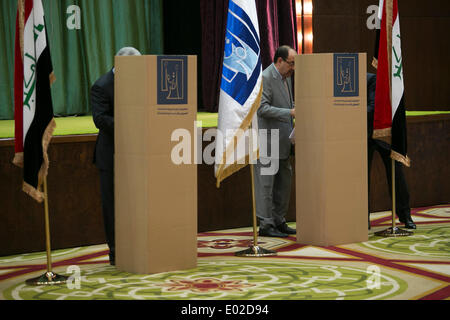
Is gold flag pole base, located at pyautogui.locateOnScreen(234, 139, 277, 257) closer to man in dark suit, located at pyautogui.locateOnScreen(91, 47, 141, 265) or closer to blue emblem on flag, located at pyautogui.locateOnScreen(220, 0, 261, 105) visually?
blue emblem on flag, located at pyautogui.locateOnScreen(220, 0, 261, 105)

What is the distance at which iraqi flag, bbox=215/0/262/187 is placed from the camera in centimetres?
548

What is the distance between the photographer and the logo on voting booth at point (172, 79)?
4.93 meters

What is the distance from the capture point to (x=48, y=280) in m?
4.83

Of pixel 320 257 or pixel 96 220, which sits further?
pixel 96 220

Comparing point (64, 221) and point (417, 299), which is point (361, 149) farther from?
point (64, 221)

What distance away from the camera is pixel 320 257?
5539 millimetres

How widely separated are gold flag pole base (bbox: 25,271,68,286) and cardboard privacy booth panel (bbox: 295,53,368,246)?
1.97 m

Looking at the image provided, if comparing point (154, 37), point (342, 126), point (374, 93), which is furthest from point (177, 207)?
point (154, 37)

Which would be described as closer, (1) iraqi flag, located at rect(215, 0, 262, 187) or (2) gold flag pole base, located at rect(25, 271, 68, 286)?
(2) gold flag pole base, located at rect(25, 271, 68, 286)

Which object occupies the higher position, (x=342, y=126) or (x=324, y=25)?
(x=324, y=25)

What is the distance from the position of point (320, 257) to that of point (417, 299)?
4.25 feet

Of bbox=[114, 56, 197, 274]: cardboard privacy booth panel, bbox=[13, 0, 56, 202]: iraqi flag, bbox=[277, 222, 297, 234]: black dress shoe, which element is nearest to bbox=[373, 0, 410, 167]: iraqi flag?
bbox=[277, 222, 297, 234]: black dress shoe

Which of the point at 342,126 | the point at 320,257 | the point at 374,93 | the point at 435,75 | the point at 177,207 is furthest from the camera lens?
the point at 435,75

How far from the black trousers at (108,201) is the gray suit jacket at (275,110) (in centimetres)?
145
